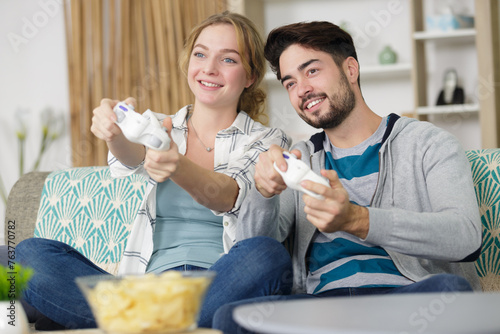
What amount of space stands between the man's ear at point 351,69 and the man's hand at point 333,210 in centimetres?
56

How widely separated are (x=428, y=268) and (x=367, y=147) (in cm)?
35

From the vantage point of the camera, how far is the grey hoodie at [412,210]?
1281 millimetres

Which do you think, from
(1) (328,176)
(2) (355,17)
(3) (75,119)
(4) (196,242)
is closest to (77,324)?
(4) (196,242)

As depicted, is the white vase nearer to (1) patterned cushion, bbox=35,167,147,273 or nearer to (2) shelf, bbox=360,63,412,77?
(1) patterned cushion, bbox=35,167,147,273

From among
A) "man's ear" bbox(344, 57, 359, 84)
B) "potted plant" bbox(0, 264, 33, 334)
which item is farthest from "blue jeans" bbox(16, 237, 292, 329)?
"man's ear" bbox(344, 57, 359, 84)

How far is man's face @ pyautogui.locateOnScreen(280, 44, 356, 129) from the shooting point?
5.44 feet

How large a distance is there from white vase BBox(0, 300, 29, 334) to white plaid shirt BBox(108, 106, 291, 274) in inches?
24.2

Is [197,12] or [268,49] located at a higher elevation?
[197,12]

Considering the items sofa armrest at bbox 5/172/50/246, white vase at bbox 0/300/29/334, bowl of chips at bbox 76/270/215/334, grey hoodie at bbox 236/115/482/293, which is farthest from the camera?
sofa armrest at bbox 5/172/50/246

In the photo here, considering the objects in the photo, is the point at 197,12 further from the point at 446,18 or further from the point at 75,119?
the point at 446,18

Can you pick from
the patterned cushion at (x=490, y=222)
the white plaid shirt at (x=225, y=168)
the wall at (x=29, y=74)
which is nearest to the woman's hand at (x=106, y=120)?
the white plaid shirt at (x=225, y=168)

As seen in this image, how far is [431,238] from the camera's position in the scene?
4.22ft

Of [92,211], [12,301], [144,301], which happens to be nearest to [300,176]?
[144,301]

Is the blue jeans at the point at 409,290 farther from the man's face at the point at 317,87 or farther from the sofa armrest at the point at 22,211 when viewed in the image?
the sofa armrest at the point at 22,211
